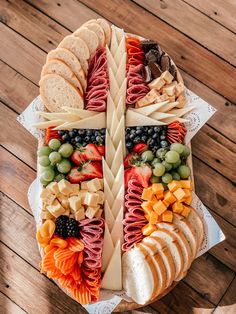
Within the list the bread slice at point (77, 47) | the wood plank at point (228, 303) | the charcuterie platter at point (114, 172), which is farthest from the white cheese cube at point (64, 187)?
the wood plank at point (228, 303)

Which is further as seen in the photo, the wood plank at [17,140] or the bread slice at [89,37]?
the wood plank at [17,140]

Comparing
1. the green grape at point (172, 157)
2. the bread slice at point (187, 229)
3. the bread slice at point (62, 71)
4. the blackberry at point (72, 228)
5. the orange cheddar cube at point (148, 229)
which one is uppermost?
the bread slice at point (62, 71)

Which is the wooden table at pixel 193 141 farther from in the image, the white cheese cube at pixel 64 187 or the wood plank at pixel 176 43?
the white cheese cube at pixel 64 187

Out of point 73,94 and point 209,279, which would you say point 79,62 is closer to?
point 73,94

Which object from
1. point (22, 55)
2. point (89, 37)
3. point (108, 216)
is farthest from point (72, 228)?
point (22, 55)

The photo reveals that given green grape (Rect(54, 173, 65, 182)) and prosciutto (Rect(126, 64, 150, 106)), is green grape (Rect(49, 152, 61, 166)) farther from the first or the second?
prosciutto (Rect(126, 64, 150, 106))

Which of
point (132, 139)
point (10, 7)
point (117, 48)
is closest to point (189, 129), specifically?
point (132, 139)
